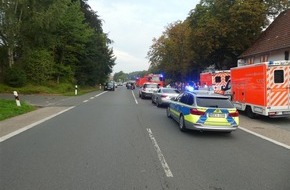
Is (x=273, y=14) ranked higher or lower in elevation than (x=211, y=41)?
higher

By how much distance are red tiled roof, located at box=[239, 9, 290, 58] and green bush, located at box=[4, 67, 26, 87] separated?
72.0ft

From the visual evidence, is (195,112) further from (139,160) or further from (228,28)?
(228,28)

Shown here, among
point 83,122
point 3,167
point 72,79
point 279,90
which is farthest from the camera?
point 72,79

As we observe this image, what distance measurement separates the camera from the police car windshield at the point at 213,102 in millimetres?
12805

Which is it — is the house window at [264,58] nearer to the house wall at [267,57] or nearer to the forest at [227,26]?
the house wall at [267,57]

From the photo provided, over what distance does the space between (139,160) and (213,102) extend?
509 centimetres

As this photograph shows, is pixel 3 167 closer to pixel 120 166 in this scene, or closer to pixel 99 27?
pixel 120 166

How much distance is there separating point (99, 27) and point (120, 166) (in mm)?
62151

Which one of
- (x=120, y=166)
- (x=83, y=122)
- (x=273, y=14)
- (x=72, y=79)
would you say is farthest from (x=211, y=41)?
(x=120, y=166)

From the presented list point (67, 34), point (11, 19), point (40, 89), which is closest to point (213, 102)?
point (11, 19)

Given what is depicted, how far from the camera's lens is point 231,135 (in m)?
13.1

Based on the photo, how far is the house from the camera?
3165 centimetres

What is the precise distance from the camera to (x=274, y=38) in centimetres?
3459

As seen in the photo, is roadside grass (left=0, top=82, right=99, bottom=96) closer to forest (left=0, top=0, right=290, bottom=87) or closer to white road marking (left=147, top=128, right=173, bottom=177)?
forest (left=0, top=0, right=290, bottom=87)
